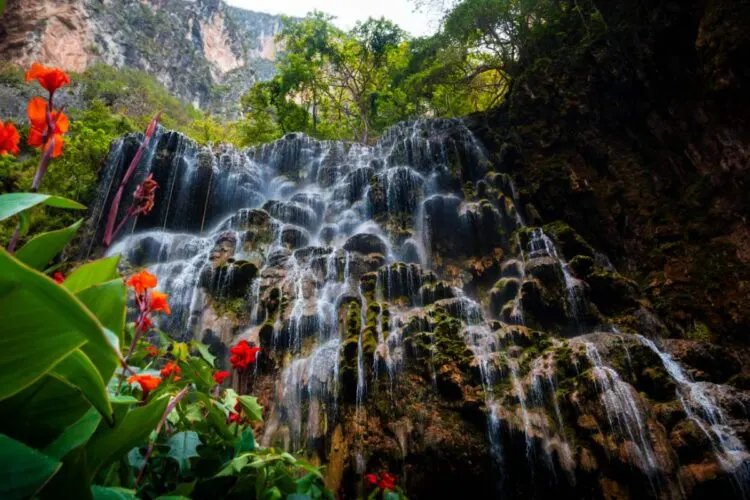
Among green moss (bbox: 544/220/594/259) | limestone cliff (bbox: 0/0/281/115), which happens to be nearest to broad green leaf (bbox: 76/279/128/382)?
green moss (bbox: 544/220/594/259)

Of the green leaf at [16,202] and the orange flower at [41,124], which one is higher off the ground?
the orange flower at [41,124]

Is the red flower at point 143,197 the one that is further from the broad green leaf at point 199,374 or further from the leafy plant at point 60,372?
the broad green leaf at point 199,374

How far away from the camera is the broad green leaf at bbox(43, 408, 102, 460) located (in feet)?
2.19

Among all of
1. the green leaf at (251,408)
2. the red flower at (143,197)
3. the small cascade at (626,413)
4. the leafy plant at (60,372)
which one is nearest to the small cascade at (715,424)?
the small cascade at (626,413)

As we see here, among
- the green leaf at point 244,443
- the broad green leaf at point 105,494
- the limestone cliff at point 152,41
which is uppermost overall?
the limestone cliff at point 152,41

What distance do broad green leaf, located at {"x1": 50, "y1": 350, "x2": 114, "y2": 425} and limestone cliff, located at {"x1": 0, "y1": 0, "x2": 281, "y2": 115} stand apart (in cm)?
3322

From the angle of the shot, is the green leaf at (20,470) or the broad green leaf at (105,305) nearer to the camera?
the green leaf at (20,470)

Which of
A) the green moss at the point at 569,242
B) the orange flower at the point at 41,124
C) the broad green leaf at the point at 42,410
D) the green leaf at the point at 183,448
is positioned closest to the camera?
the broad green leaf at the point at 42,410

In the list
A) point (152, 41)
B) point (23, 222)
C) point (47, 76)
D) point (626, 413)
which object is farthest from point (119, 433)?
point (152, 41)

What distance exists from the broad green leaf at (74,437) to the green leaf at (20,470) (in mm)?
76

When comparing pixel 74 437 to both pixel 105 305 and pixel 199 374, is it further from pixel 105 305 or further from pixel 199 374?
pixel 199 374

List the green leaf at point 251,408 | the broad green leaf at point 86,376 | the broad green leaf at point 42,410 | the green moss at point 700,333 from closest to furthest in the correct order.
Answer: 1. the broad green leaf at point 86,376
2. the broad green leaf at point 42,410
3. the green leaf at point 251,408
4. the green moss at point 700,333

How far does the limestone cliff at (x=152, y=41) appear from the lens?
2597 centimetres

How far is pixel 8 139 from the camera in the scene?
47.1 inches
